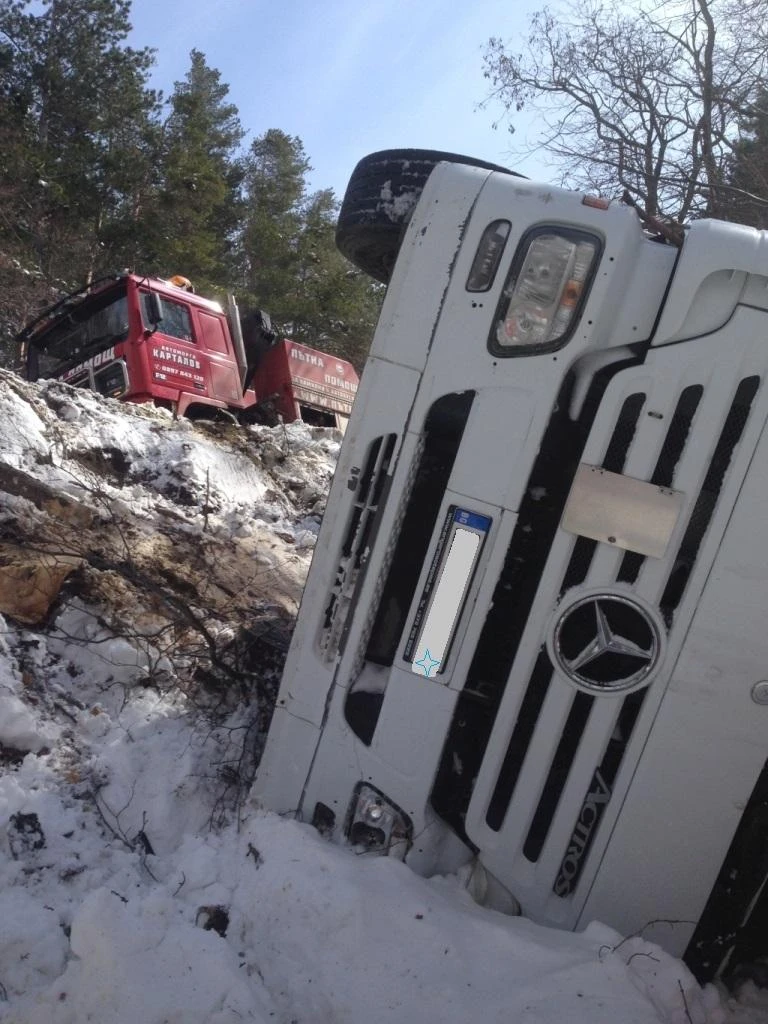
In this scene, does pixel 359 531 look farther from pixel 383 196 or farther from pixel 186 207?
pixel 186 207

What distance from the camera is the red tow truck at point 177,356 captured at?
8.78 metres

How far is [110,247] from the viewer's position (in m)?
24.5

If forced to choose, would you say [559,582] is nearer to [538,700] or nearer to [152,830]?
[538,700]

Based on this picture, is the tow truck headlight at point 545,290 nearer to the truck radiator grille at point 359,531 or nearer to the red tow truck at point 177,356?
the truck radiator grille at point 359,531

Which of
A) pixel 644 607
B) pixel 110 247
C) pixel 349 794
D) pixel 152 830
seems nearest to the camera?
pixel 644 607

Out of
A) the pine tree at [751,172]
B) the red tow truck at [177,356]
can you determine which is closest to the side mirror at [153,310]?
the red tow truck at [177,356]

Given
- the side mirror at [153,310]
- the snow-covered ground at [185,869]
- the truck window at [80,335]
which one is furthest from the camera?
the truck window at [80,335]

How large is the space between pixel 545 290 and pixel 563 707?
45.4 inches

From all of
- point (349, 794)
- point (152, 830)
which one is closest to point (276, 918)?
point (349, 794)

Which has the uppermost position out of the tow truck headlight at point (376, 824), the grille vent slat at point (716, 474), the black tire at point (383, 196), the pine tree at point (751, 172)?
the pine tree at point (751, 172)

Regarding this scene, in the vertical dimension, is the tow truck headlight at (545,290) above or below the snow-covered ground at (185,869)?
above

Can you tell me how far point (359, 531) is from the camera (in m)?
2.55

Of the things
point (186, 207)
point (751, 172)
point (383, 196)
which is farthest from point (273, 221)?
point (383, 196)

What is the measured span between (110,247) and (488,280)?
24415 millimetres
